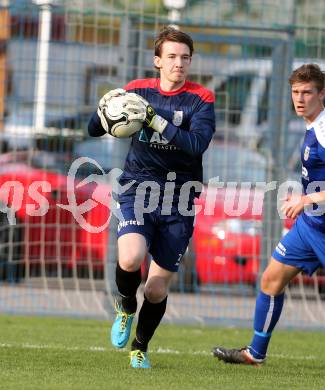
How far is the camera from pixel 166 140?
7.55 metres

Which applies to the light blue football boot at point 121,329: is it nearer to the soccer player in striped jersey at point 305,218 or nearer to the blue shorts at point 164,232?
the blue shorts at point 164,232

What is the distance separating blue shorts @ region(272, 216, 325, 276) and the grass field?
2.32 ft

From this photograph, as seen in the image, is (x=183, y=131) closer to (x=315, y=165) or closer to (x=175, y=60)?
(x=175, y=60)

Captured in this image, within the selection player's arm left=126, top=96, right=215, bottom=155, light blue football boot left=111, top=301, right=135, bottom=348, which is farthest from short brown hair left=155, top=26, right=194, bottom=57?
light blue football boot left=111, top=301, right=135, bottom=348

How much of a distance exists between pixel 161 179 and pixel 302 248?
3.40 ft

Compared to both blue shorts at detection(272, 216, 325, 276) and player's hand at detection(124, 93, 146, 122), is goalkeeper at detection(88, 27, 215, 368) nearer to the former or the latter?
player's hand at detection(124, 93, 146, 122)

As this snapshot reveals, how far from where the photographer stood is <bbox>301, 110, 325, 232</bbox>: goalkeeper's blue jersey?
7712mm

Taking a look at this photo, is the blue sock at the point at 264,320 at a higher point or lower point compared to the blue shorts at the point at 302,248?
lower

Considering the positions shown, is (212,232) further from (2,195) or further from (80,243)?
(2,195)

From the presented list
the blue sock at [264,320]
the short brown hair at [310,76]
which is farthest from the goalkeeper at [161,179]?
the blue sock at [264,320]

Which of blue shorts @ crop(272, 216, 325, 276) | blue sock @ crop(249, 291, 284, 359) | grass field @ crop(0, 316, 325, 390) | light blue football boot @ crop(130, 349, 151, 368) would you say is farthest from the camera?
blue sock @ crop(249, 291, 284, 359)

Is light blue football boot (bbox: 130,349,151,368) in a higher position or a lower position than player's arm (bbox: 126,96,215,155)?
lower

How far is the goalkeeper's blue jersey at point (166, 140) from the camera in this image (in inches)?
301

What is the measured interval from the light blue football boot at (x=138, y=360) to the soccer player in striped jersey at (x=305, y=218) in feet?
2.87
